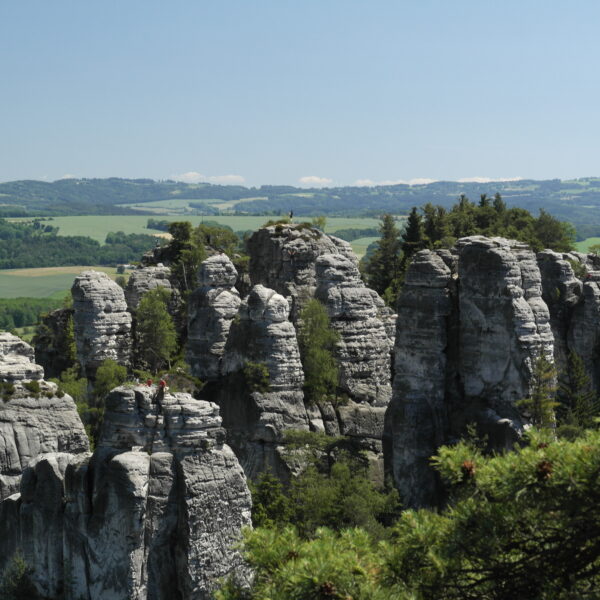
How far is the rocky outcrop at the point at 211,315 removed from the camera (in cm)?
5772

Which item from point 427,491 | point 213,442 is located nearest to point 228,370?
point 427,491

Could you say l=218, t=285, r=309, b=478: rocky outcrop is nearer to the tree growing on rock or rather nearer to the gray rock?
the gray rock

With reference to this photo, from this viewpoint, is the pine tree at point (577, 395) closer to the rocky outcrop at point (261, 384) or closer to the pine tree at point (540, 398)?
the pine tree at point (540, 398)

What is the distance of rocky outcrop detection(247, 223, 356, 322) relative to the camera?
200 feet

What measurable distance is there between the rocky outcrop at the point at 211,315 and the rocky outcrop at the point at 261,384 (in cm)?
417

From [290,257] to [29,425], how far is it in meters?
27.2

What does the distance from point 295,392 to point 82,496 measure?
76.4 feet

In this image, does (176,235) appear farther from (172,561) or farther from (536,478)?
(536,478)

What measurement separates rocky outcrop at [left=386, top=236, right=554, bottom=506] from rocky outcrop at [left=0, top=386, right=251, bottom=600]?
1754 centimetres

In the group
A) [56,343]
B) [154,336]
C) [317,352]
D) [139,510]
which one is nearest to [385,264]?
[154,336]

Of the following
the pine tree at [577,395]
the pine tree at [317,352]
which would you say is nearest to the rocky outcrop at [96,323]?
the pine tree at [317,352]

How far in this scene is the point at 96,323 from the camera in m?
64.9

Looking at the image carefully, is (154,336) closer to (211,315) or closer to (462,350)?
(211,315)

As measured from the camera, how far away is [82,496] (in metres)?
29.1
